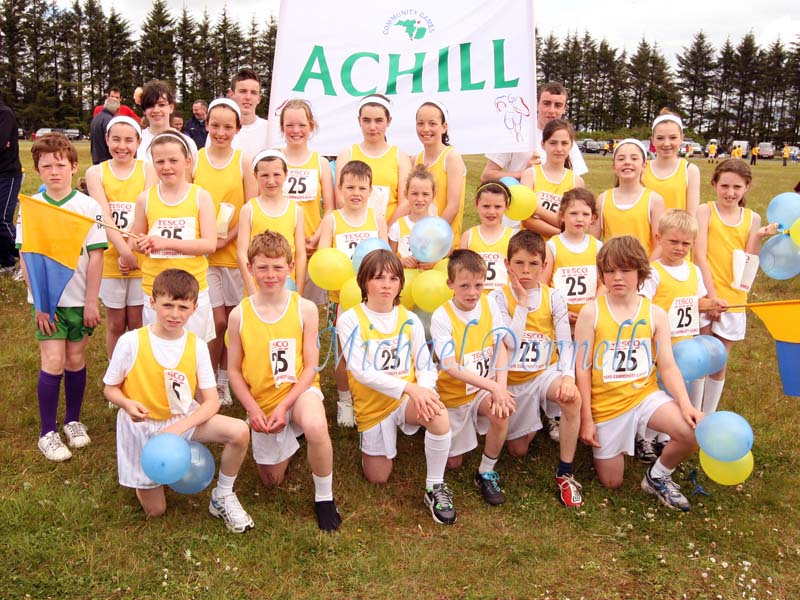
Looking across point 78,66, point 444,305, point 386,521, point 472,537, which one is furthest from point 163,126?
point 78,66

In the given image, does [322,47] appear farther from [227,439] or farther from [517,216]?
[227,439]

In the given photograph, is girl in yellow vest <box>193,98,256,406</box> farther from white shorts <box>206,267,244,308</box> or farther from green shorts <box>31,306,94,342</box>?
green shorts <box>31,306,94,342</box>

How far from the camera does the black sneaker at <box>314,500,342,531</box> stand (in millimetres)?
3680

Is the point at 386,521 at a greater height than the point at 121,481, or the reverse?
the point at 121,481

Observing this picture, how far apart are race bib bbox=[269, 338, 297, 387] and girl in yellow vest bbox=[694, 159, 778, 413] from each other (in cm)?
297

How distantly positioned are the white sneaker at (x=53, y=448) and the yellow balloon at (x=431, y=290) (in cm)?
244

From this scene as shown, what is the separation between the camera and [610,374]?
4148 millimetres

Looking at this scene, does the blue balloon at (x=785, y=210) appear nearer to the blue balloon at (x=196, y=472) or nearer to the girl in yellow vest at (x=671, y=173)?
the girl in yellow vest at (x=671, y=173)

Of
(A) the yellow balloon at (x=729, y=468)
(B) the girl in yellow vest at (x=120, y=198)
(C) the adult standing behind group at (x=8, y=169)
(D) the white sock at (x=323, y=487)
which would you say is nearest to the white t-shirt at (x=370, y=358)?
(D) the white sock at (x=323, y=487)

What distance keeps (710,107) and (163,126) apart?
85009 millimetres

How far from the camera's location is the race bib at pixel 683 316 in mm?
4395

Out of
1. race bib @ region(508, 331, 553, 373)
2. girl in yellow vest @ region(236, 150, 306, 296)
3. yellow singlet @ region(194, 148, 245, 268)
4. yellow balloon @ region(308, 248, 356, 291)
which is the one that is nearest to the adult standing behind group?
yellow singlet @ region(194, 148, 245, 268)

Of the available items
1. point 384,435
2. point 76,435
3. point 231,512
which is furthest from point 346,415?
point 76,435

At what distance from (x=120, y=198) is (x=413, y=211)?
6.78 ft
